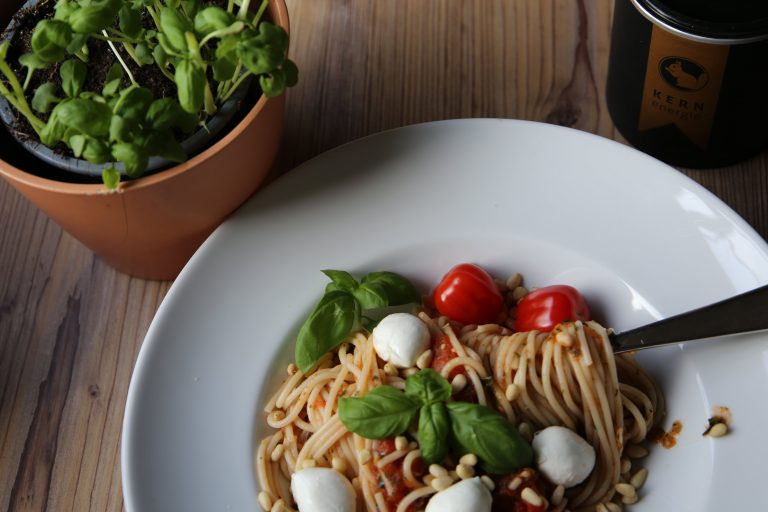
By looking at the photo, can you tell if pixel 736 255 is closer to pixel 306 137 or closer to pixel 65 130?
pixel 306 137

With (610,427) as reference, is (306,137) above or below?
above

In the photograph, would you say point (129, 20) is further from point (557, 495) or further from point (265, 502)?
point (557, 495)

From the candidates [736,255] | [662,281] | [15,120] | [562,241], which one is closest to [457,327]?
[562,241]

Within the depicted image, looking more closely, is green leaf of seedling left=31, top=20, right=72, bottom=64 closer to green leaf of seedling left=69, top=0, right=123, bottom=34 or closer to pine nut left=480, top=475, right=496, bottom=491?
green leaf of seedling left=69, top=0, right=123, bottom=34

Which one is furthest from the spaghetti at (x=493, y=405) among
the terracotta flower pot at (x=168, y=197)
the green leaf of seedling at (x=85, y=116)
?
the green leaf of seedling at (x=85, y=116)

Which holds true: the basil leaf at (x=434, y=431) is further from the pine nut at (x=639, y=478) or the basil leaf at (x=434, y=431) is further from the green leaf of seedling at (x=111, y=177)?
the green leaf of seedling at (x=111, y=177)

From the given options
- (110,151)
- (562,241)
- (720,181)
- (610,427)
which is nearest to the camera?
(110,151)
